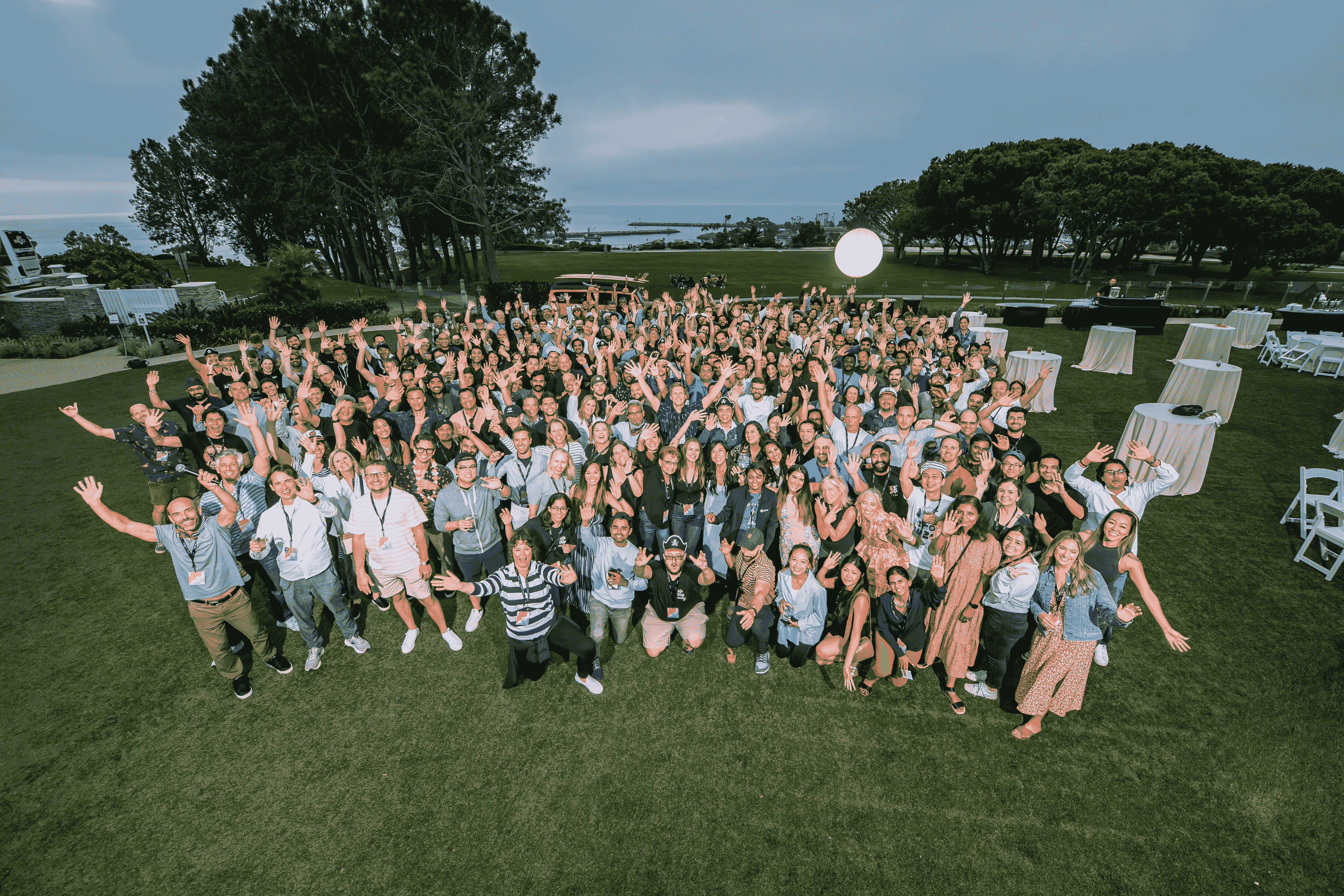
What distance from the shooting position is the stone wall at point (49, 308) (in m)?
18.3

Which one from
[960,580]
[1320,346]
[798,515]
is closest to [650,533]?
[798,515]

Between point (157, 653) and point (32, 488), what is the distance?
251 inches

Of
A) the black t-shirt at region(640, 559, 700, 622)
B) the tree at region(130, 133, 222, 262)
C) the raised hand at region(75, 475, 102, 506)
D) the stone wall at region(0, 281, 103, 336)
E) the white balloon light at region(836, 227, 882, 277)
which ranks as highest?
the tree at region(130, 133, 222, 262)

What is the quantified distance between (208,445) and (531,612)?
6481 mm

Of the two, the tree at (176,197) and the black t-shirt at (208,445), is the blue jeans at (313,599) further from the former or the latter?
the tree at (176,197)

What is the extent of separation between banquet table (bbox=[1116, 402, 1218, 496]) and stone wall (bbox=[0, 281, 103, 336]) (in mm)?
31196

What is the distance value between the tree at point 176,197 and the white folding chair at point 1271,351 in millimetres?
60924

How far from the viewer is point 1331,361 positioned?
44.3 ft

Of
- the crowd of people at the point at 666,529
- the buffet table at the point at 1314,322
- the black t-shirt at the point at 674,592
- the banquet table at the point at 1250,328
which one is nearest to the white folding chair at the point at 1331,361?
the banquet table at the point at 1250,328

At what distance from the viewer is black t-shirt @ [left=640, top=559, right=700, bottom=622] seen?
457cm

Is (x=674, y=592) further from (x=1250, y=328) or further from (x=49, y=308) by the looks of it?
(x=49, y=308)

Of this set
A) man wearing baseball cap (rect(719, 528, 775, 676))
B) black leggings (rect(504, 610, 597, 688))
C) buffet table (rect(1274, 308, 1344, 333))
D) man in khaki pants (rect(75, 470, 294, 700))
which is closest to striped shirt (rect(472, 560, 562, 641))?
black leggings (rect(504, 610, 597, 688))

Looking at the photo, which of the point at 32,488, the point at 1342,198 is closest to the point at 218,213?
the point at 32,488

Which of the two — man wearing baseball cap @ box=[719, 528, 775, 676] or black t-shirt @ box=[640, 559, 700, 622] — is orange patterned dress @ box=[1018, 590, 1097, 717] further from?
black t-shirt @ box=[640, 559, 700, 622]
